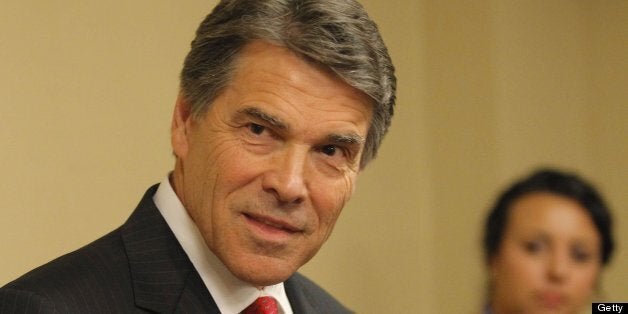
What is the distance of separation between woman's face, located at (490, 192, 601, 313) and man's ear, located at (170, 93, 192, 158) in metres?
0.69

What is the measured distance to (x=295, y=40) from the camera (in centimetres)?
131

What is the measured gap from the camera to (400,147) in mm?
2719

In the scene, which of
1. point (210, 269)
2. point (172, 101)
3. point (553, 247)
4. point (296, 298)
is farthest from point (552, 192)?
point (172, 101)

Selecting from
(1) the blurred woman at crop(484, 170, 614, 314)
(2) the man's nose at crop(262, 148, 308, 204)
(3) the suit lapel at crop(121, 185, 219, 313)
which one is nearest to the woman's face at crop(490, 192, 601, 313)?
(1) the blurred woman at crop(484, 170, 614, 314)

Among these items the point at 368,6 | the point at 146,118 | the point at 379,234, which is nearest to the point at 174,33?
the point at 146,118

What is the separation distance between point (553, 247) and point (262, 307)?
69 cm

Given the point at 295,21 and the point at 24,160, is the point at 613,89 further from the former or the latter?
Answer: the point at 24,160

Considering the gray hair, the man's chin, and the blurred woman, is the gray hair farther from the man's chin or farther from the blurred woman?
the blurred woman

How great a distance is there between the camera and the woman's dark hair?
2.59 ft

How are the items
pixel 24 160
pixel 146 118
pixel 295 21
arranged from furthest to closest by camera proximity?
pixel 146 118
pixel 24 160
pixel 295 21

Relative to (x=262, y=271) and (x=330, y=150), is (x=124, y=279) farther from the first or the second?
(x=330, y=150)

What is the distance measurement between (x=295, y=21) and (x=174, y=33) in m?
0.94

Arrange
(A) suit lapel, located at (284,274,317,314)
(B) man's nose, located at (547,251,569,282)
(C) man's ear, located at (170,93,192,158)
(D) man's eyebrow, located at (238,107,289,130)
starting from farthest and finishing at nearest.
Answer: (A) suit lapel, located at (284,274,317,314) → (C) man's ear, located at (170,93,192,158) → (D) man's eyebrow, located at (238,107,289,130) → (B) man's nose, located at (547,251,569,282)

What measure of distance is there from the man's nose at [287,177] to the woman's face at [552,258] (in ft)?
1.64
